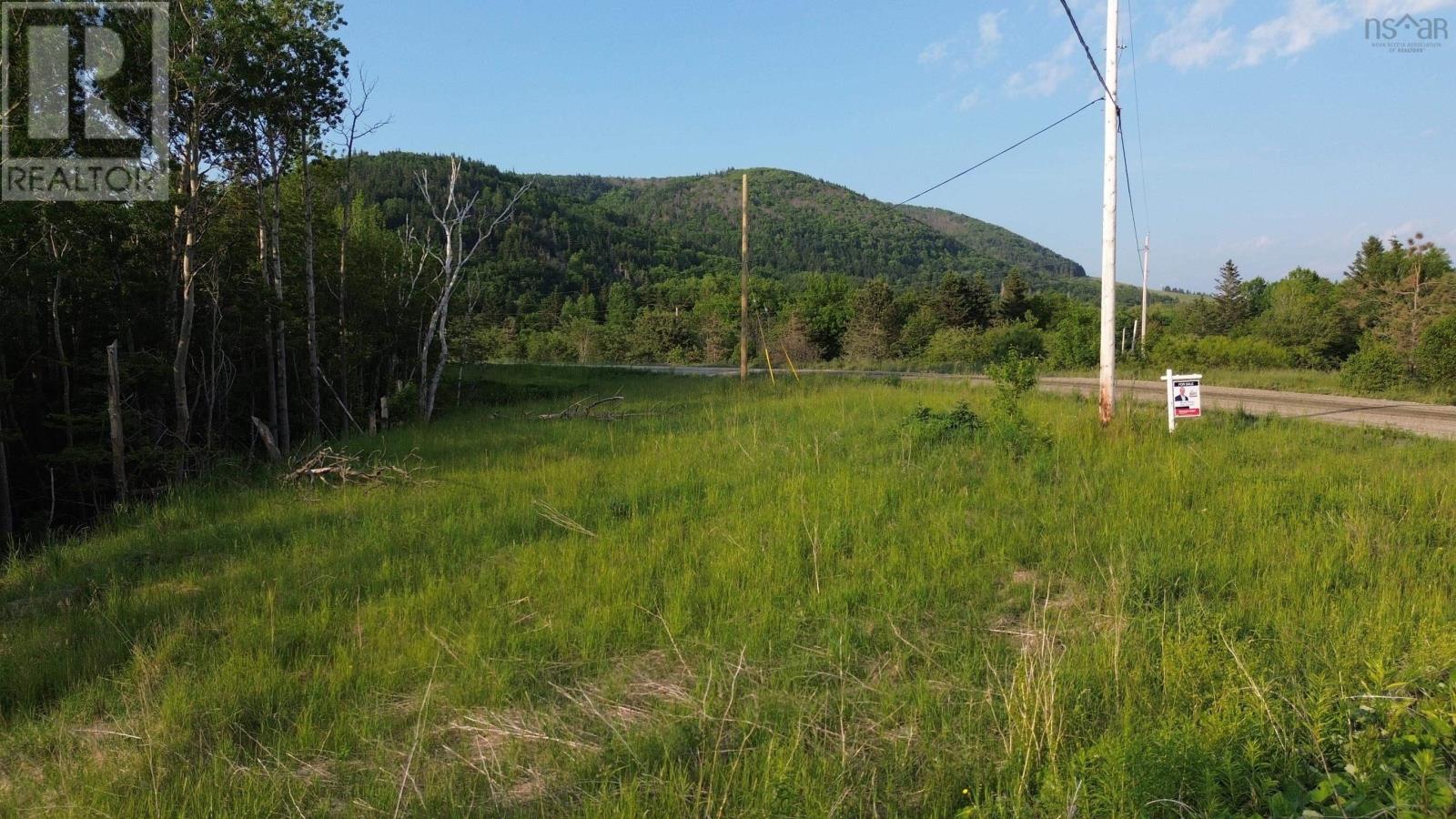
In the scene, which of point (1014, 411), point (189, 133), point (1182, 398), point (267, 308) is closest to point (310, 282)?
point (267, 308)

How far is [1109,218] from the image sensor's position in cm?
1060

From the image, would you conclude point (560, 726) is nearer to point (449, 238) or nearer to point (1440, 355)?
point (449, 238)

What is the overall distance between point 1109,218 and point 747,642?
9031 millimetres

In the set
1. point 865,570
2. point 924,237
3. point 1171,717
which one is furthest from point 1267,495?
point 924,237

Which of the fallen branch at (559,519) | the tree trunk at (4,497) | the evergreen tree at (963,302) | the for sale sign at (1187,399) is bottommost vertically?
the tree trunk at (4,497)

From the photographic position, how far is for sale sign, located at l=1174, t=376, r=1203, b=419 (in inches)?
400

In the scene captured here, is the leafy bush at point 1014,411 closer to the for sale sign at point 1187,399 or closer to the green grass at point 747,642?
the green grass at point 747,642

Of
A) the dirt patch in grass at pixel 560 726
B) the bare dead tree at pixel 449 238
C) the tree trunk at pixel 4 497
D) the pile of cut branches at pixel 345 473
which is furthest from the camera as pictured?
the bare dead tree at pixel 449 238

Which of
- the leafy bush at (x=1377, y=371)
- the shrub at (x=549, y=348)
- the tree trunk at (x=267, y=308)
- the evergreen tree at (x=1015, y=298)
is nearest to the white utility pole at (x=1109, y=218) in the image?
the leafy bush at (x=1377, y=371)

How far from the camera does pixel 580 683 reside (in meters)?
4.14

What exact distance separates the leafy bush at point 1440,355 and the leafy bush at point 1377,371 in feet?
1.55

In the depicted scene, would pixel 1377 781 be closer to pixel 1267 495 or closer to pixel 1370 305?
pixel 1267 495

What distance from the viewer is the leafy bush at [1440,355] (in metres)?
17.7

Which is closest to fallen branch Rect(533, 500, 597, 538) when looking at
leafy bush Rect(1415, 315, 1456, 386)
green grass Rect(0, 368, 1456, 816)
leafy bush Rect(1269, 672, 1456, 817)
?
green grass Rect(0, 368, 1456, 816)
